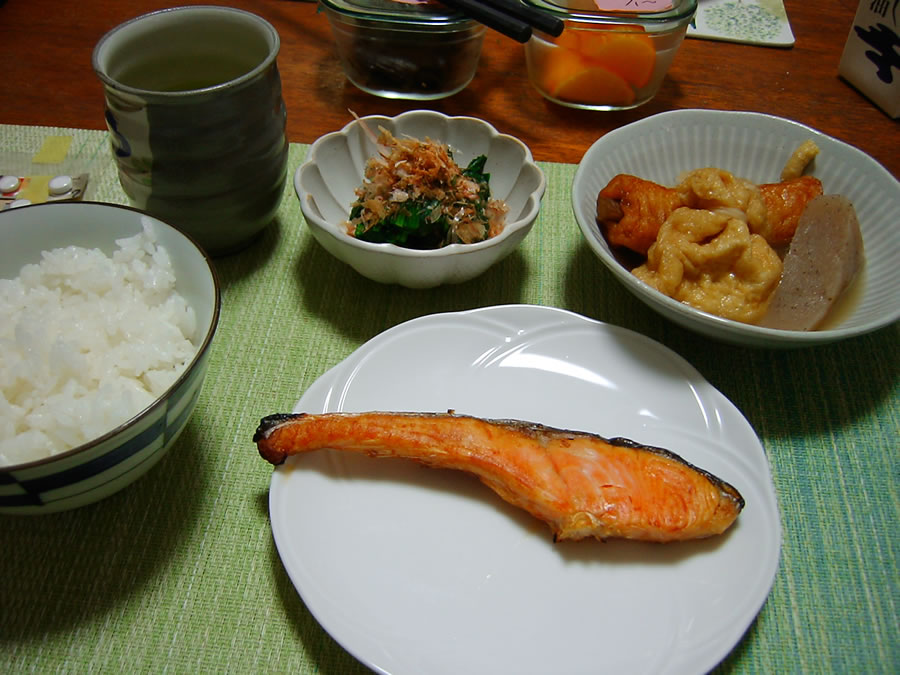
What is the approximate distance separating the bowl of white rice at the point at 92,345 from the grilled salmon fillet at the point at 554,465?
21cm

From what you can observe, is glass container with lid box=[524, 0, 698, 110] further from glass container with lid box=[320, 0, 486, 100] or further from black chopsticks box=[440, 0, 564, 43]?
glass container with lid box=[320, 0, 486, 100]

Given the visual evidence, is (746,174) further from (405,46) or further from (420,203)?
(405,46)

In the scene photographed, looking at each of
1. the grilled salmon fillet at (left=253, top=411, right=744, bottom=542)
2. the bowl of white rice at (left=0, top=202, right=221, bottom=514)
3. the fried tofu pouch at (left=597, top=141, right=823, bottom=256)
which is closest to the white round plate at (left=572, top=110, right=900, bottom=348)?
the fried tofu pouch at (left=597, top=141, right=823, bottom=256)

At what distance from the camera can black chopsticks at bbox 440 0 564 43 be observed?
5.83 ft

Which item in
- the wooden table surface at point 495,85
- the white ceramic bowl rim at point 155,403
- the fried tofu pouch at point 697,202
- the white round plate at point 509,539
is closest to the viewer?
the white ceramic bowl rim at point 155,403

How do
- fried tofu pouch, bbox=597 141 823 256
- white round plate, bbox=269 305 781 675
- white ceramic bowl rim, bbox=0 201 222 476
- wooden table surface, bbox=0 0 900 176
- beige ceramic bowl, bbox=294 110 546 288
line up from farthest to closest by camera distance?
wooden table surface, bbox=0 0 900 176 → fried tofu pouch, bbox=597 141 823 256 → beige ceramic bowl, bbox=294 110 546 288 → white round plate, bbox=269 305 781 675 → white ceramic bowl rim, bbox=0 201 222 476

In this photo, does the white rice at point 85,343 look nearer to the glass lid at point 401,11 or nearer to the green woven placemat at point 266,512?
the green woven placemat at point 266,512

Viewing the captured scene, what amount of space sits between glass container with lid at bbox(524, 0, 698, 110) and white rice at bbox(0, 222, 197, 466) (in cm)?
142

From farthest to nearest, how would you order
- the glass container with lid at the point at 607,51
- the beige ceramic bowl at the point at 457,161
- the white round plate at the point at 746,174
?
the glass container with lid at the point at 607,51 < the beige ceramic bowl at the point at 457,161 < the white round plate at the point at 746,174

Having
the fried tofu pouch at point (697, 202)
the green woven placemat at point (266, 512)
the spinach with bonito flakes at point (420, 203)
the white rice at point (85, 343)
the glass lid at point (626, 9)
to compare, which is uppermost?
the glass lid at point (626, 9)

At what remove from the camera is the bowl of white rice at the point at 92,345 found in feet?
3.01

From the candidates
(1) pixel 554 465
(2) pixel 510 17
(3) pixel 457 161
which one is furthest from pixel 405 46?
(1) pixel 554 465

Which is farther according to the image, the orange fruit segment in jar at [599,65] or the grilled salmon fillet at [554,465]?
the orange fruit segment in jar at [599,65]

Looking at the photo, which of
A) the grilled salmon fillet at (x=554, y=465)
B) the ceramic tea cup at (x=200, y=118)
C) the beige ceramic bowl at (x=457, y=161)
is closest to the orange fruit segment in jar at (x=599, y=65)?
the beige ceramic bowl at (x=457, y=161)
